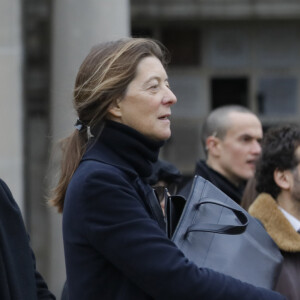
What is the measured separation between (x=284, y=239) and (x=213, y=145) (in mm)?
2219

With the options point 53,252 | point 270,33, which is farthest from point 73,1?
point 270,33

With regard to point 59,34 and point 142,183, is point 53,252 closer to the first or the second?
point 59,34

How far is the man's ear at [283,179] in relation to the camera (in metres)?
3.99

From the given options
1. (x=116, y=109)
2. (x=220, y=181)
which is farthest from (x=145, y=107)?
(x=220, y=181)

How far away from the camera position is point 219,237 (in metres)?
2.84

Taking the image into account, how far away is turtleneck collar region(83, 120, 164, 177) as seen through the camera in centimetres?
285

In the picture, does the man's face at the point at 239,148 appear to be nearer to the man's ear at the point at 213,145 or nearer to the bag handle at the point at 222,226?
the man's ear at the point at 213,145

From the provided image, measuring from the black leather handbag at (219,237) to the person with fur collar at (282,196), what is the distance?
0.65 meters

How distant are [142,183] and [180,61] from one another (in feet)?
28.3

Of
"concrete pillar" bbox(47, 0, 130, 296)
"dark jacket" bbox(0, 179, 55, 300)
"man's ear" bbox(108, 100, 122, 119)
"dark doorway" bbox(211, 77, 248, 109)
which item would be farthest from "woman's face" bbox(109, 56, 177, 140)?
"dark doorway" bbox(211, 77, 248, 109)

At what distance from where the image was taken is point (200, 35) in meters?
11.4

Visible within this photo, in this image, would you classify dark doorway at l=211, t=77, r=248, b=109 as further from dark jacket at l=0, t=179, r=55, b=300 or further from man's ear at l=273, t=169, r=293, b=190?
dark jacket at l=0, t=179, r=55, b=300

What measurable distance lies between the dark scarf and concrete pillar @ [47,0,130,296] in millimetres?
3316

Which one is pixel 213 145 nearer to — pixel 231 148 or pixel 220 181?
pixel 231 148
